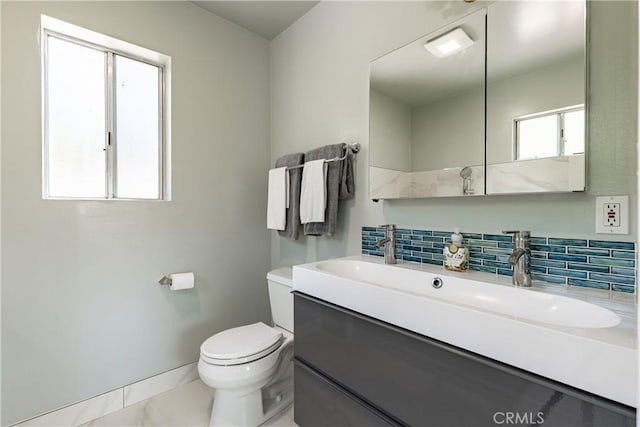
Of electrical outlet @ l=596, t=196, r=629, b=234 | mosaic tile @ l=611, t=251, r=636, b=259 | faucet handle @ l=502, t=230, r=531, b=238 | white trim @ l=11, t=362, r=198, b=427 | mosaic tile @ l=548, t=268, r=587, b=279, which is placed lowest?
white trim @ l=11, t=362, r=198, b=427

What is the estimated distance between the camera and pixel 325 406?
1.15 m

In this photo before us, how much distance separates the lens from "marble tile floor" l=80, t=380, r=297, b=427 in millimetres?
1486

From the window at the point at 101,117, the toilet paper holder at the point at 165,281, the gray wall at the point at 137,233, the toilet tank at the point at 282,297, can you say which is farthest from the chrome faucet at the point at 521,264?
the window at the point at 101,117

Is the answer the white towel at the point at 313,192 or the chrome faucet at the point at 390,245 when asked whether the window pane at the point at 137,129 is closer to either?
the white towel at the point at 313,192

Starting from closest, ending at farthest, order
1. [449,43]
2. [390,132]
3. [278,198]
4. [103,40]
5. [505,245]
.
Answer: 1. [505,245]
2. [449,43]
3. [390,132]
4. [103,40]
5. [278,198]

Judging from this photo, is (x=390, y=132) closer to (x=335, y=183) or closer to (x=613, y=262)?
(x=335, y=183)

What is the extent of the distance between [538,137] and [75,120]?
216 cm

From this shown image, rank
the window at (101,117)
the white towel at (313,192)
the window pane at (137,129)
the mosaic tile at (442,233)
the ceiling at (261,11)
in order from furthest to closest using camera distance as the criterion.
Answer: the ceiling at (261,11)
the window pane at (137,129)
the white towel at (313,192)
the window at (101,117)
the mosaic tile at (442,233)

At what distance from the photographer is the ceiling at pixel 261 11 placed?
5.98 feet

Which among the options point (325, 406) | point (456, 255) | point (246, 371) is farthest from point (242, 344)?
point (456, 255)

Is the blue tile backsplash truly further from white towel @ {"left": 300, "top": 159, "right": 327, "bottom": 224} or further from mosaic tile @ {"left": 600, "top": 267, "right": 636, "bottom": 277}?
A: white towel @ {"left": 300, "top": 159, "right": 327, "bottom": 224}

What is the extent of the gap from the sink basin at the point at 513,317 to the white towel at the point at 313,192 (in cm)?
41

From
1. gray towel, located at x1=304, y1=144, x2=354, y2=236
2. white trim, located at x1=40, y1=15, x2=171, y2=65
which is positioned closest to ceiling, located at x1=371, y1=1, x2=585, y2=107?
gray towel, located at x1=304, y1=144, x2=354, y2=236

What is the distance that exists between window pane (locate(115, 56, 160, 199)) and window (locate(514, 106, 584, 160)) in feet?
6.28
